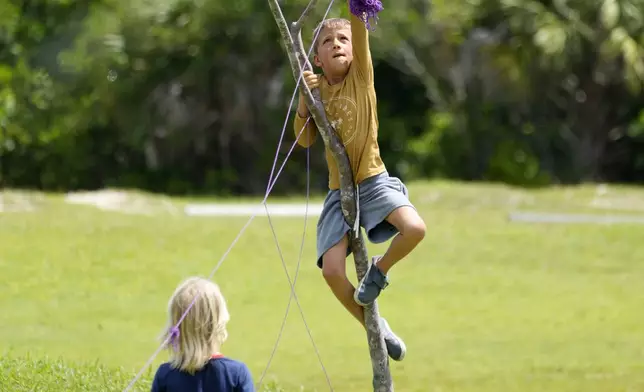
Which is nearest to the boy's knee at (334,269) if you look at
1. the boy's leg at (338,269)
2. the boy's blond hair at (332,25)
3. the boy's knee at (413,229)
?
the boy's leg at (338,269)

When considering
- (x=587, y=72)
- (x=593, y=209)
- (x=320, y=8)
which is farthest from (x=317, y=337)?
(x=587, y=72)

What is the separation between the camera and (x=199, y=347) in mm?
4227

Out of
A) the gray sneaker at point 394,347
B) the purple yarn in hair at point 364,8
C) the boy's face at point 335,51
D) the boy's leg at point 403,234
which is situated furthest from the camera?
the gray sneaker at point 394,347

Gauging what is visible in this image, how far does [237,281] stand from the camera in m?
12.6

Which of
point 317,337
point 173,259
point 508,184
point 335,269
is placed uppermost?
point 335,269

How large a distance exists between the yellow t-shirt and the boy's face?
0.15ft

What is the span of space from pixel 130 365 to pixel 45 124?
18.1 m

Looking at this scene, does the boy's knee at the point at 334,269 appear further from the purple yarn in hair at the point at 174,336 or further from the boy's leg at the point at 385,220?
the purple yarn in hair at the point at 174,336

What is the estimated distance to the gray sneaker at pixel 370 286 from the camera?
5219 mm

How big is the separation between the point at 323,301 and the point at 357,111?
6392mm

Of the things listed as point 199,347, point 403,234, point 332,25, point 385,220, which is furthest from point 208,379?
point 332,25

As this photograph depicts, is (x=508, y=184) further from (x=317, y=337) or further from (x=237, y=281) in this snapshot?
(x=317, y=337)

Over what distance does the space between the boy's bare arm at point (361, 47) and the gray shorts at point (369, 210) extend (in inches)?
18.0

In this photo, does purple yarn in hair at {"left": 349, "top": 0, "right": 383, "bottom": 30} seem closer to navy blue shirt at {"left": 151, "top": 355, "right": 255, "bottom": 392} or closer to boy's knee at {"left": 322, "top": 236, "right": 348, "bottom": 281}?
boy's knee at {"left": 322, "top": 236, "right": 348, "bottom": 281}
